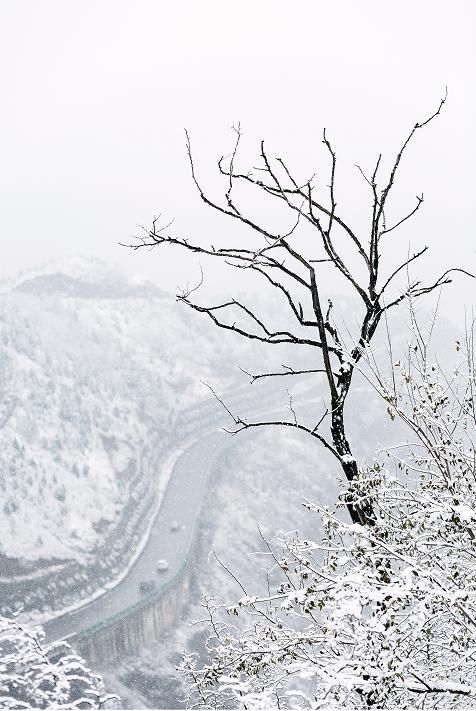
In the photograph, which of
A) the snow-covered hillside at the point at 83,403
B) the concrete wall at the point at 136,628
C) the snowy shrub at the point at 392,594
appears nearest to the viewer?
the snowy shrub at the point at 392,594

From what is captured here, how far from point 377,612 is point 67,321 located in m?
61.3

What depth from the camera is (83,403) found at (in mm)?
A: 50969

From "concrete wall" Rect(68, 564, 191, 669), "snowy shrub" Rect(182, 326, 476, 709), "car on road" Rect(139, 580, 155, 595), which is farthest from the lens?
"car on road" Rect(139, 580, 155, 595)

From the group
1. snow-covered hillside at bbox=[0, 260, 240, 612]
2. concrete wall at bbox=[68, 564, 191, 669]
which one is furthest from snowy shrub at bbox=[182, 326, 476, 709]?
snow-covered hillside at bbox=[0, 260, 240, 612]

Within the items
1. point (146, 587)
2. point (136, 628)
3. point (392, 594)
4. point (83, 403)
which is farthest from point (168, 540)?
point (392, 594)

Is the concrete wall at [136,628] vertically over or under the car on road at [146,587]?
under

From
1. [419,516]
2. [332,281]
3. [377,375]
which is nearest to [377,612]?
[419,516]

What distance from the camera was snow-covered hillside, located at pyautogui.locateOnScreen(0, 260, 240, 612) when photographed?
3625 cm

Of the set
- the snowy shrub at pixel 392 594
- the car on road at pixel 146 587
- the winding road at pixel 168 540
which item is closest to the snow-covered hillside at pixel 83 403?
the winding road at pixel 168 540

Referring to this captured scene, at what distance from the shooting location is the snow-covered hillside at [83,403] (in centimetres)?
3625

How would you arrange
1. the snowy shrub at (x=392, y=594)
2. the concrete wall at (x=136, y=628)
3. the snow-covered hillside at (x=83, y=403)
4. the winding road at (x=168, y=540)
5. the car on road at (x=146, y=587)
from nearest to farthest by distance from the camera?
the snowy shrub at (x=392, y=594) → the concrete wall at (x=136, y=628) → the winding road at (x=168, y=540) → the car on road at (x=146, y=587) → the snow-covered hillside at (x=83, y=403)

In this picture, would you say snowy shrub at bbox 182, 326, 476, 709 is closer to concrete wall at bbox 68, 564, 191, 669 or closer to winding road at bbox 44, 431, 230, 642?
concrete wall at bbox 68, 564, 191, 669

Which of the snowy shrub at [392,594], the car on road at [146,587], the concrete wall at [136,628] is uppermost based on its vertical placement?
the snowy shrub at [392,594]

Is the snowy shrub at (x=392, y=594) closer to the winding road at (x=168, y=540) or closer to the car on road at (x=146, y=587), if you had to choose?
the winding road at (x=168, y=540)
